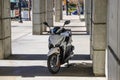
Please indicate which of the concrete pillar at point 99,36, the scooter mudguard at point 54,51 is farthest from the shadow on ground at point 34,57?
the concrete pillar at point 99,36

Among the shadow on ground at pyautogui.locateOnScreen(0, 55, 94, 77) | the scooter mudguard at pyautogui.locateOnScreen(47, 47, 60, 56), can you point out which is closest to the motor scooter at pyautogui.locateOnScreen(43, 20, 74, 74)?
the scooter mudguard at pyautogui.locateOnScreen(47, 47, 60, 56)

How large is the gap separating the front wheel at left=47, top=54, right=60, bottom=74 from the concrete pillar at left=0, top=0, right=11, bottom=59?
3268 millimetres

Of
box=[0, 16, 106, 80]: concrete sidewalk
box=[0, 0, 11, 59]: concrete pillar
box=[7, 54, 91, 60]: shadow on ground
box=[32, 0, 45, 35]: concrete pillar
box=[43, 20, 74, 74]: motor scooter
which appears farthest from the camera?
box=[32, 0, 45, 35]: concrete pillar

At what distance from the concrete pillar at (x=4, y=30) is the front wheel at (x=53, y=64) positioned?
129 inches

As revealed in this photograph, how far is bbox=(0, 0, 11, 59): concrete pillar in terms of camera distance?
1437 cm

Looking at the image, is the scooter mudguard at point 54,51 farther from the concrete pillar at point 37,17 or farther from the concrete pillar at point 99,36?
the concrete pillar at point 37,17

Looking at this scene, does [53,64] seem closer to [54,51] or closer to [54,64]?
[54,64]

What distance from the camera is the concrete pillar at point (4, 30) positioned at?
14367 mm

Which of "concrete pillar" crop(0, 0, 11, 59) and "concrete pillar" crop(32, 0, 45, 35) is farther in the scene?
"concrete pillar" crop(32, 0, 45, 35)

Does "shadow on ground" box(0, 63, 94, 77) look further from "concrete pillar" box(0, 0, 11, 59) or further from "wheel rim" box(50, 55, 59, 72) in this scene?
"concrete pillar" box(0, 0, 11, 59)

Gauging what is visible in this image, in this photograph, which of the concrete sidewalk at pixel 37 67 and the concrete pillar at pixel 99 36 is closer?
the concrete sidewalk at pixel 37 67

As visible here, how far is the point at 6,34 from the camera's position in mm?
14992

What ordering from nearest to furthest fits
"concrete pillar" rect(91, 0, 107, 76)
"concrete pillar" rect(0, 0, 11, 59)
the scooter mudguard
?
"concrete pillar" rect(91, 0, 107, 76) → the scooter mudguard → "concrete pillar" rect(0, 0, 11, 59)

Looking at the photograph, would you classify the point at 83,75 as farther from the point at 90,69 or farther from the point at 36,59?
the point at 36,59
